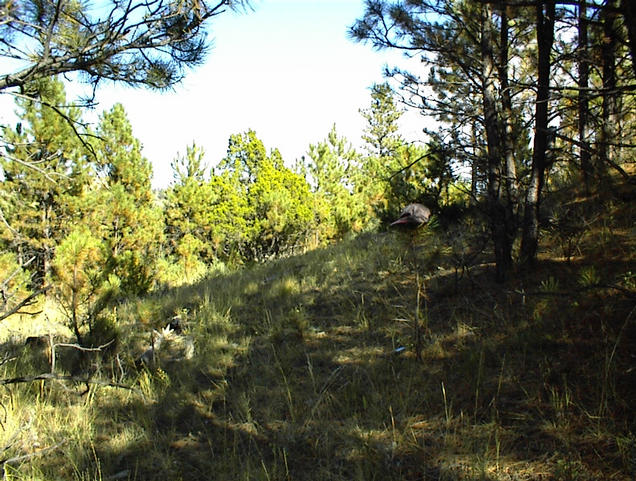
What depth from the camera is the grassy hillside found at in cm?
232

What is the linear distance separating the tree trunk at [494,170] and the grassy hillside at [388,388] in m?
0.23

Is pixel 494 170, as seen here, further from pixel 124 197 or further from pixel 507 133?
pixel 124 197

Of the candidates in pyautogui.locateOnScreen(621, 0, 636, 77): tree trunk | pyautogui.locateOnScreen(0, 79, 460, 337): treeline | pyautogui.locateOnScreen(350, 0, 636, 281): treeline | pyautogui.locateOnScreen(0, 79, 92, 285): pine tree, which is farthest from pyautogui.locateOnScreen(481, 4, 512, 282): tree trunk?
pyautogui.locateOnScreen(0, 79, 92, 285): pine tree

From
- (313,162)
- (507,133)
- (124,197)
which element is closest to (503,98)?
(507,133)

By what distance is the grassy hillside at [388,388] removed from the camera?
2324 millimetres

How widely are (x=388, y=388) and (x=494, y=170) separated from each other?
98.6 inches

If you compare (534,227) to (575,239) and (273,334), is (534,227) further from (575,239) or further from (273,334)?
(273,334)

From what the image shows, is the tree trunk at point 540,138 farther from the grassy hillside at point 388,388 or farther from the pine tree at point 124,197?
the pine tree at point 124,197

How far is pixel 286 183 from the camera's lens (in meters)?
15.1

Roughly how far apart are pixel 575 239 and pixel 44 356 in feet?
20.1

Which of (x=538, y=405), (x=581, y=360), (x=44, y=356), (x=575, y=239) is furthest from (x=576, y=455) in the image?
(x=44, y=356)

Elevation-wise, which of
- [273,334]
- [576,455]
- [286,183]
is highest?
[286,183]

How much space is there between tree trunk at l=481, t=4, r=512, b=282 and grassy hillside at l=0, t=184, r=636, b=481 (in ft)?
0.75

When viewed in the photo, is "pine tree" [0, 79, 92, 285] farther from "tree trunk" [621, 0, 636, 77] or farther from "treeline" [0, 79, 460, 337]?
"tree trunk" [621, 0, 636, 77]
